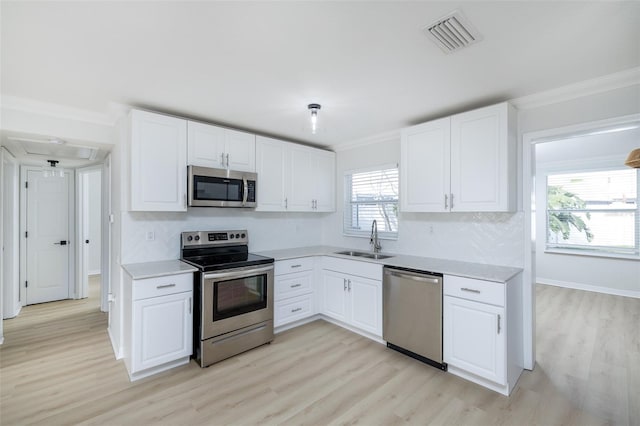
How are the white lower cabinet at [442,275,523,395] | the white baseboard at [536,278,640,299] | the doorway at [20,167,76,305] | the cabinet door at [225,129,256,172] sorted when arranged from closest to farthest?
the white lower cabinet at [442,275,523,395]
the cabinet door at [225,129,256,172]
the doorway at [20,167,76,305]
the white baseboard at [536,278,640,299]

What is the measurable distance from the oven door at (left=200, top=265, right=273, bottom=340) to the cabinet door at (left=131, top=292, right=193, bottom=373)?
0.17m

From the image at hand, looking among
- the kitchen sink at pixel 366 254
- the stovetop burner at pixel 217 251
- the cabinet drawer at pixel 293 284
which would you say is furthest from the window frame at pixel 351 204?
the stovetop burner at pixel 217 251

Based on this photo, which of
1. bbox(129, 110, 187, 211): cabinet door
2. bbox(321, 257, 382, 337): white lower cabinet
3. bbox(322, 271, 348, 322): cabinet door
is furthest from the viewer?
bbox(322, 271, 348, 322): cabinet door

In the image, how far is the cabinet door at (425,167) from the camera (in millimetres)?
2961

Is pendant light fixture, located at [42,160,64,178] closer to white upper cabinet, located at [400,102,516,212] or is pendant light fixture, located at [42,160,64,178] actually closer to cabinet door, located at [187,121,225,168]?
cabinet door, located at [187,121,225,168]

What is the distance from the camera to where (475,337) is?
2.43 metres

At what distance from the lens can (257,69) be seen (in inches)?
84.3

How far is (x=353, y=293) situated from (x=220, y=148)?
224 cm

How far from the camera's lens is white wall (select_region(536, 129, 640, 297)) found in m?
4.97

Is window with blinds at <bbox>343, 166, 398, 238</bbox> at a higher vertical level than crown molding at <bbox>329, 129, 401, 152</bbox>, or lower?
lower

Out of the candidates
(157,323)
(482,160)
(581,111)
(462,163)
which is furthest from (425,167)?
(157,323)

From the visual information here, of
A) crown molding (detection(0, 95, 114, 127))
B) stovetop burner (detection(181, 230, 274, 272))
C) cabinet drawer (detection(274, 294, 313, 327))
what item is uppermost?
crown molding (detection(0, 95, 114, 127))

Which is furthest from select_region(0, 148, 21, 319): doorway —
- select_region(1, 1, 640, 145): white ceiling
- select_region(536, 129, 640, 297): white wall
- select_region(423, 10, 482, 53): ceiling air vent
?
select_region(536, 129, 640, 297): white wall

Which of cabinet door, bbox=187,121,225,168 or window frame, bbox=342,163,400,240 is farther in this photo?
window frame, bbox=342,163,400,240
